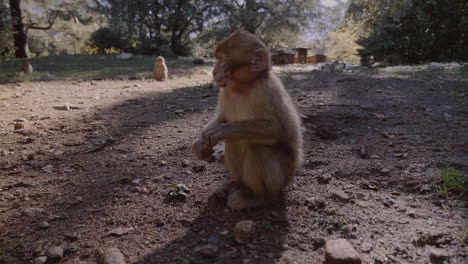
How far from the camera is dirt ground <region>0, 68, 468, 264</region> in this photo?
2.26 metres

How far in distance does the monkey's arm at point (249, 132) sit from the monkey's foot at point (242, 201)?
44 cm

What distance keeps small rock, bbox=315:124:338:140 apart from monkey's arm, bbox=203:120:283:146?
5.47 ft

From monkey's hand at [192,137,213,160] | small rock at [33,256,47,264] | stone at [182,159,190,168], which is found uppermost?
monkey's hand at [192,137,213,160]

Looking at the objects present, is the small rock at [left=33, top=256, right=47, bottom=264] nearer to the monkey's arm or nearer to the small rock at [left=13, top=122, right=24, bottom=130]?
the monkey's arm

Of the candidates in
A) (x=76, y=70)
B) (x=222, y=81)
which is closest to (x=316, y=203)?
(x=222, y=81)

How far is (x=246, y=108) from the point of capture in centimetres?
281

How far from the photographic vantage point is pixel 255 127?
2.58 meters

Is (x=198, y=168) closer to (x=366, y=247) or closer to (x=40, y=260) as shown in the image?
(x=40, y=260)

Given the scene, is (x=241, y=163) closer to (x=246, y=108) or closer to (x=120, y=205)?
(x=246, y=108)

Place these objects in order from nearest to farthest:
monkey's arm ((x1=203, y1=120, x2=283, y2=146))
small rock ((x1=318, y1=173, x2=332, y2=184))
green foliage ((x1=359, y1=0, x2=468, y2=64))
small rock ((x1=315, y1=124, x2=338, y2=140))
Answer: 1. monkey's arm ((x1=203, y1=120, x2=283, y2=146))
2. small rock ((x1=318, y1=173, x2=332, y2=184))
3. small rock ((x1=315, y1=124, x2=338, y2=140))
4. green foliage ((x1=359, y1=0, x2=468, y2=64))

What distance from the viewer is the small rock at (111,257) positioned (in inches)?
80.8

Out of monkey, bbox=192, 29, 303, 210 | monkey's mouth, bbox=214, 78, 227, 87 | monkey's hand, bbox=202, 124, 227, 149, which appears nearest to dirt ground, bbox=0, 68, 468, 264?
monkey, bbox=192, 29, 303, 210

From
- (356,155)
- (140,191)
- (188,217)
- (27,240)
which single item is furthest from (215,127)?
(356,155)

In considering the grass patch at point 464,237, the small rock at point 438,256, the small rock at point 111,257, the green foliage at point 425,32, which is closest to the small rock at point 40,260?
the small rock at point 111,257
